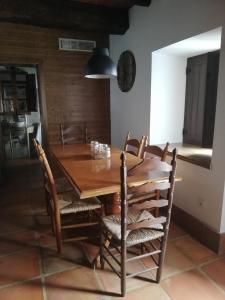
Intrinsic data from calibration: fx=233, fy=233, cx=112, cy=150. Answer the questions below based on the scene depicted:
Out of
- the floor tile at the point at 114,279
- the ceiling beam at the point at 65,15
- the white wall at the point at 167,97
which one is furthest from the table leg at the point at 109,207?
the ceiling beam at the point at 65,15

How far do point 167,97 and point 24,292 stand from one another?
102 inches

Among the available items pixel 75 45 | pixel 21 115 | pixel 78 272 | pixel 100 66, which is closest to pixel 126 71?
pixel 75 45

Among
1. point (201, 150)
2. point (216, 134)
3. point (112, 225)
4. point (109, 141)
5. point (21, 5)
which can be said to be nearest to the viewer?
point (112, 225)

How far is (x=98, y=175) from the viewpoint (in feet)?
6.05

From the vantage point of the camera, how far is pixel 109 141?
14.7 feet

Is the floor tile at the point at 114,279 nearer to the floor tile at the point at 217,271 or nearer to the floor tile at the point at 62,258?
the floor tile at the point at 62,258

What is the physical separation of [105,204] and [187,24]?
6.29 feet

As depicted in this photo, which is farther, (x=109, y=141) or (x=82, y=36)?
(x=109, y=141)

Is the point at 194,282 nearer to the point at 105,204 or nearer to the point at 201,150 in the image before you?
the point at 105,204

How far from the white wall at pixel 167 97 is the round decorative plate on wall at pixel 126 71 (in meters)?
0.50

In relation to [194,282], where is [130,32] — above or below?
above

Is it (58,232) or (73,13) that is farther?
(73,13)

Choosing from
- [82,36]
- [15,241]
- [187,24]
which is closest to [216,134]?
[187,24]

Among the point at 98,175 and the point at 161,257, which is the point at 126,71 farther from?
the point at 161,257
